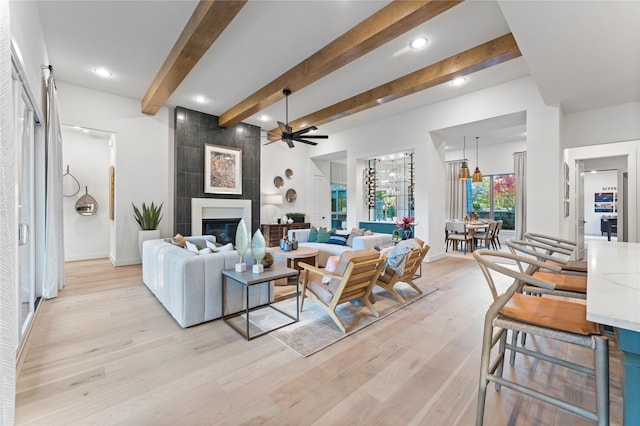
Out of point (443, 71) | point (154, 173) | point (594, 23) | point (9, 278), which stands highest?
point (443, 71)

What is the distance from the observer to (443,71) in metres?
4.09

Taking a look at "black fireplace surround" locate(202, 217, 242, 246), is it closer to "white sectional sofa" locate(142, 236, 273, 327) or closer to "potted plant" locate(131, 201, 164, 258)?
"potted plant" locate(131, 201, 164, 258)

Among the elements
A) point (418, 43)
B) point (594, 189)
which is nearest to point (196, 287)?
point (418, 43)

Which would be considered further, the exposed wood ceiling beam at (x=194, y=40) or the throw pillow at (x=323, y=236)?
the throw pillow at (x=323, y=236)

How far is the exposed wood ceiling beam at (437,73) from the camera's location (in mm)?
3531

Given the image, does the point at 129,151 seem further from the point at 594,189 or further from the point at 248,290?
the point at 594,189

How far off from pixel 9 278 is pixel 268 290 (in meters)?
2.30

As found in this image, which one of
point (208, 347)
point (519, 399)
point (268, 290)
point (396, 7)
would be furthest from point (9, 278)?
point (396, 7)

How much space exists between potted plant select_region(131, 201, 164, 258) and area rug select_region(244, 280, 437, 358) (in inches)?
147

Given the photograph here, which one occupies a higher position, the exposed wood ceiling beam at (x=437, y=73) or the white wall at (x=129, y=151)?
the exposed wood ceiling beam at (x=437, y=73)

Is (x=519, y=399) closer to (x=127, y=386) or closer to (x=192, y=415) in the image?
(x=192, y=415)

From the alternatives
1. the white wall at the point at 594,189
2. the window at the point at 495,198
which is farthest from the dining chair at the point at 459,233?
the white wall at the point at 594,189

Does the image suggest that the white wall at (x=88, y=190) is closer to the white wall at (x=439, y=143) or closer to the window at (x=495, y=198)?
the white wall at (x=439, y=143)

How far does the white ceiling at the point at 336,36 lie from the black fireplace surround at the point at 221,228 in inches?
115
